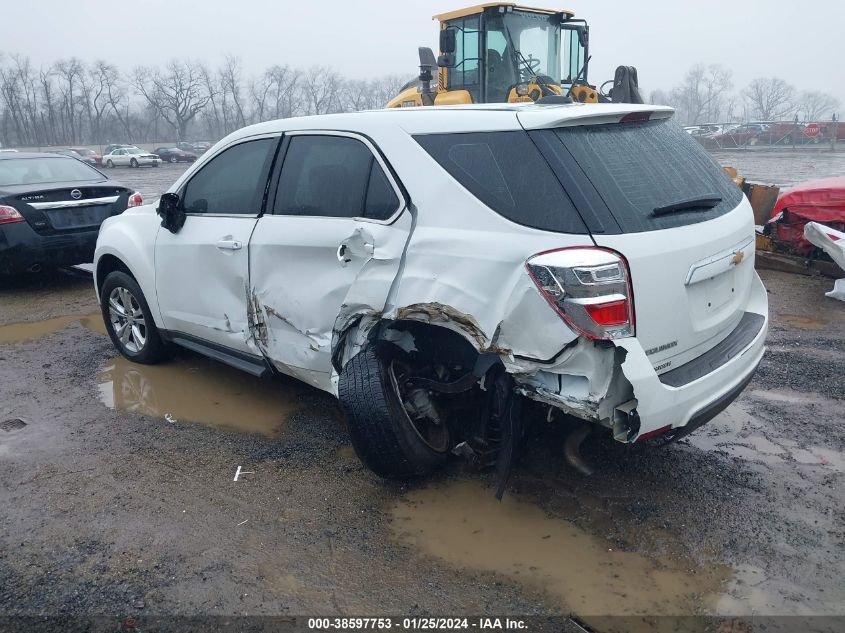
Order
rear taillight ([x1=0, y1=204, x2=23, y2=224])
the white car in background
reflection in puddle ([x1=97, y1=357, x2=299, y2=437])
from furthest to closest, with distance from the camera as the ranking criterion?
the white car in background
rear taillight ([x1=0, y1=204, x2=23, y2=224])
reflection in puddle ([x1=97, y1=357, x2=299, y2=437])

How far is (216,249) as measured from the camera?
13.8 feet

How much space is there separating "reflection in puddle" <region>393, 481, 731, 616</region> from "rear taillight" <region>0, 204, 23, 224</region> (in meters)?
6.09

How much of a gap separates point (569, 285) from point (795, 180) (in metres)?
20.8

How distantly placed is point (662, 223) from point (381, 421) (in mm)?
1525

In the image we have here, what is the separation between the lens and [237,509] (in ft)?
11.2

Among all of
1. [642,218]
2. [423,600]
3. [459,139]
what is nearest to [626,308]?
[642,218]

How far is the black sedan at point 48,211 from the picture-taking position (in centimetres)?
740

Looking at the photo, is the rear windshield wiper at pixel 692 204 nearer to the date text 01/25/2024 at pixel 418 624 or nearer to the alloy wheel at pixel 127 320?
the date text 01/25/2024 at pixel 418 624

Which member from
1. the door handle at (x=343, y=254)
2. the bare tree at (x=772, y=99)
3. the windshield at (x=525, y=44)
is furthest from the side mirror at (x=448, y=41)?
the bare tree at (x=772, y=99)

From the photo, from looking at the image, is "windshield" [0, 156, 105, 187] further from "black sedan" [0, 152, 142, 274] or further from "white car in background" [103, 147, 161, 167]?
"white car in background" [103, 147, 161, 167]

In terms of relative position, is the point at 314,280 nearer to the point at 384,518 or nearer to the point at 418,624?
the point at 384,518

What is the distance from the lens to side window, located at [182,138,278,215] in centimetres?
411

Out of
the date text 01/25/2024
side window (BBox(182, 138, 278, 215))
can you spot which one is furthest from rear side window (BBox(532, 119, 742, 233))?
side window (BBox(182, 138, 278, 215))

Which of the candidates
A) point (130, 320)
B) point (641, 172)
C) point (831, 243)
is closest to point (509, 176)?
point (641, 172)
